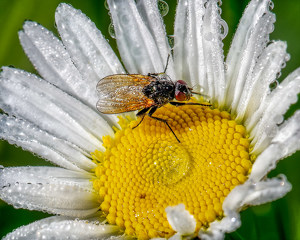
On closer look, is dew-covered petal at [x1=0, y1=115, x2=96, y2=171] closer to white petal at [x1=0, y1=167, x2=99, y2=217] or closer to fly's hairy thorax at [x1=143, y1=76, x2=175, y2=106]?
white petal at [x1=0, y1=167, x2=99, y2=217]

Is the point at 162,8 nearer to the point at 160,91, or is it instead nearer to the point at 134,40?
the point at 134,40

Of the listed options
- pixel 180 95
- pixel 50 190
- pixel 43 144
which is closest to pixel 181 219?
pixel 50 190

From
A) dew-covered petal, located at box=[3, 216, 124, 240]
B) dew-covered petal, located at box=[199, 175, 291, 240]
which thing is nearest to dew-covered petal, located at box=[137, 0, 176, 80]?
dew-covered petal, located at box=[3, 216, 124, 240]

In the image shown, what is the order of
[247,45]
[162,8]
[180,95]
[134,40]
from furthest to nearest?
[162,8], [134,40], [180,95], [247,45]

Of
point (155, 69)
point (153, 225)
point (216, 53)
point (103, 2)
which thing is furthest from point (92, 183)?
point (103, 2)

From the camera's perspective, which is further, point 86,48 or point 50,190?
point 86,48

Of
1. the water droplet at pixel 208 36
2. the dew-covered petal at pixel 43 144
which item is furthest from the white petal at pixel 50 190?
the water droplet at pixel 208 36

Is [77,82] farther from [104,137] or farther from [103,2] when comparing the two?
[103,2]
